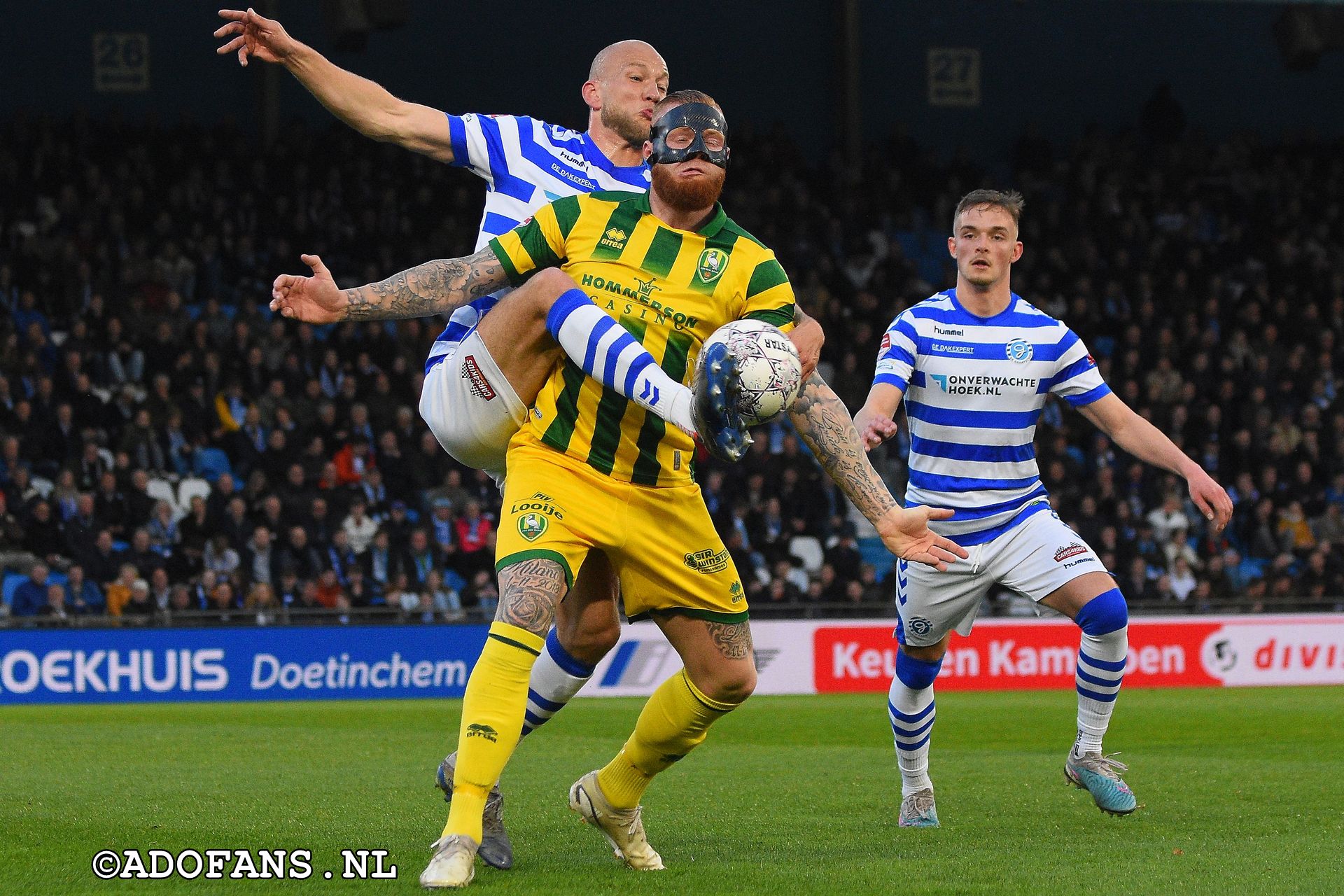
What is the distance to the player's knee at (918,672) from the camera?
7.43 meters

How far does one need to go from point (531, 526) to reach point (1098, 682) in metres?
3.07

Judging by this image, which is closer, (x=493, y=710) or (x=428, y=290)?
(x=493, y=710)

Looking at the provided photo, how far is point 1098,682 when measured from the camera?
7375mm

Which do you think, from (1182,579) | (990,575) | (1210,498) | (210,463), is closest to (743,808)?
(990,575)

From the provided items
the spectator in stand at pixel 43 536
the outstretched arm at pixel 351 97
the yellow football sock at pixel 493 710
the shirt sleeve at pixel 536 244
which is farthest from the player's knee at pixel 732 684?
the spectator in stand at pixel 43 536

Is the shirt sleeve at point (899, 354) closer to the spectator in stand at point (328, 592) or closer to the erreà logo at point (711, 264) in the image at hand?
the erreà logo at point (711, 264)

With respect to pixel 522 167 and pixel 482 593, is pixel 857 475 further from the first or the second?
pixel 482 593

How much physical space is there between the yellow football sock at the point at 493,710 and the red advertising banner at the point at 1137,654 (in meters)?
13.2

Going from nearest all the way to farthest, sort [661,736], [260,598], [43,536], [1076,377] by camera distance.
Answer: [661,736]
[1076,377]
[43,536]
[260,598]

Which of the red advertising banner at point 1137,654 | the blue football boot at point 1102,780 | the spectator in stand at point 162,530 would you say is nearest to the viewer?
the blue football boot at point 1102,780

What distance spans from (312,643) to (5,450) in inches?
149

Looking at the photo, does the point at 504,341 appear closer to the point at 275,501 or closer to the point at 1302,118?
the point at 275,501

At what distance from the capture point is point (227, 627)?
16594 millimetres

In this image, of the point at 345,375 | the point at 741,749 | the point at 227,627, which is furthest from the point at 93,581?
the point at 741,749
